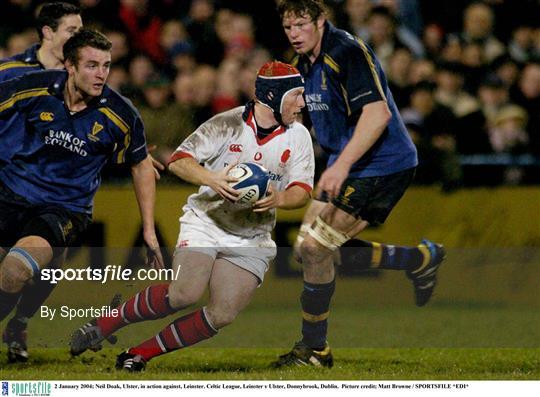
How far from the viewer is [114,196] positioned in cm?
952

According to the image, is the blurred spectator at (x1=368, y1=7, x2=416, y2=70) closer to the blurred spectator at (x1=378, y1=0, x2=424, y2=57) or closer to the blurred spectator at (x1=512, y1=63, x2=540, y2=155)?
the blurred spectator at (x1=378, y1=0, x2=424, y2=57)

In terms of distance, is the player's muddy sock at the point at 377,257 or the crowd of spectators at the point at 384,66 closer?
the player's muddy sock at the point at 377,257

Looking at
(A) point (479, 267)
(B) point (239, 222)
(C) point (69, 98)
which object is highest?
(C) point (69, 98)

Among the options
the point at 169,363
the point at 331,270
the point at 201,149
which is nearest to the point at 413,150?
the point at 331,270

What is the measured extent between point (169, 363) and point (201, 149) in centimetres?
129

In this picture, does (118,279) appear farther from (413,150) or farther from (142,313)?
(413,150)

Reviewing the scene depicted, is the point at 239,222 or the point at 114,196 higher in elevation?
the point at 239,222

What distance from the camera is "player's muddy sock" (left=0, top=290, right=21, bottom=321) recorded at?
692cm

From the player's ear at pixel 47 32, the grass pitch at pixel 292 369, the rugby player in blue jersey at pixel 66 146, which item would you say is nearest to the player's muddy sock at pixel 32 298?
the grass pitch at pixel 292 369

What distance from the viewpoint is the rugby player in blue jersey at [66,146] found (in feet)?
22.9

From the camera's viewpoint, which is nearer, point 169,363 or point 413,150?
point 169,363

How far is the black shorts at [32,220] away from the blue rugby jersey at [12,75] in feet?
0.72

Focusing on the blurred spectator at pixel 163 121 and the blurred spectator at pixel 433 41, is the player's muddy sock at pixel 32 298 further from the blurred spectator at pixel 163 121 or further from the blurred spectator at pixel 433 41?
the blurred spectator at pixel 433 41
